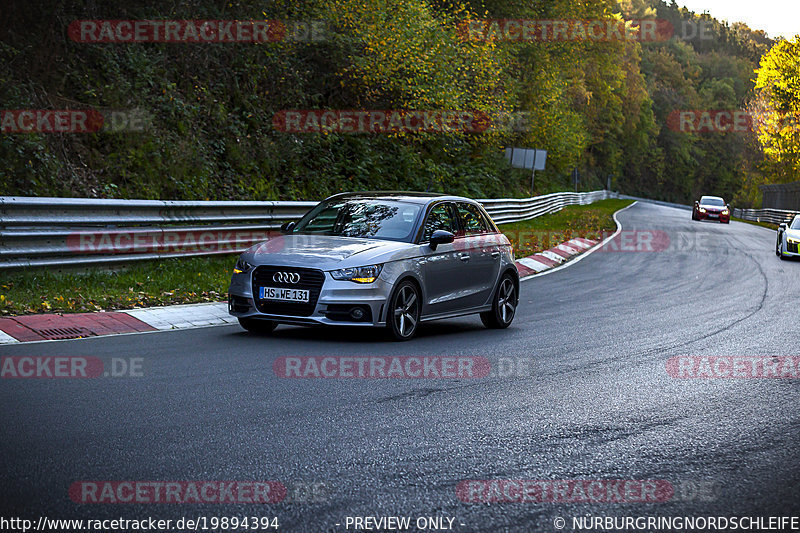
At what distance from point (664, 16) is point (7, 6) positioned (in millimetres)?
170825

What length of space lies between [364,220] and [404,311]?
53.7 inches

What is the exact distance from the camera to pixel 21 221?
A: 11914 millimetres

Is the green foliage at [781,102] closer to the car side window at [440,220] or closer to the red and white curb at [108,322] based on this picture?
the car side window at [440,220]

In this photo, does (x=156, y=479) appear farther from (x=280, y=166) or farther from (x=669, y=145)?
(x=669, y=145)

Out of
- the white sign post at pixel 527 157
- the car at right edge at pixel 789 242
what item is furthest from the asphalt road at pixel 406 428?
the white sign post at pixel 527 157

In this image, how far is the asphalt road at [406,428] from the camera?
4.60 metres

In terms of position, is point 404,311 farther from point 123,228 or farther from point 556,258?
point 556,258

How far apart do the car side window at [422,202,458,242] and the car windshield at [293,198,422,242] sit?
176 mm

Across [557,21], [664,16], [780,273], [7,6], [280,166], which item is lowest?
[780,273]

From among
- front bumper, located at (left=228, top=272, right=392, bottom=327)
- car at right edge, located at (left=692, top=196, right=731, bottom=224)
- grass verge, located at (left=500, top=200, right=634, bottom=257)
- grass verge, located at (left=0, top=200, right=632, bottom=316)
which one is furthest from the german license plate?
Result: car at right edge, located at (left=692, top=196, right=731, bottom=224)

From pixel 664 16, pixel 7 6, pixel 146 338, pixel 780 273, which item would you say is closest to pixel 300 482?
pixel 146 338

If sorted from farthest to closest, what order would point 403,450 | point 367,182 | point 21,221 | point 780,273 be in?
point 367,182 → point 780,273 → point 21,221 → point 403,450

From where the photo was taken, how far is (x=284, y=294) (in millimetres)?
10000

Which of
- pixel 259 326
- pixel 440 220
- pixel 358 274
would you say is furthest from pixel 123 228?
pixel 358 274
